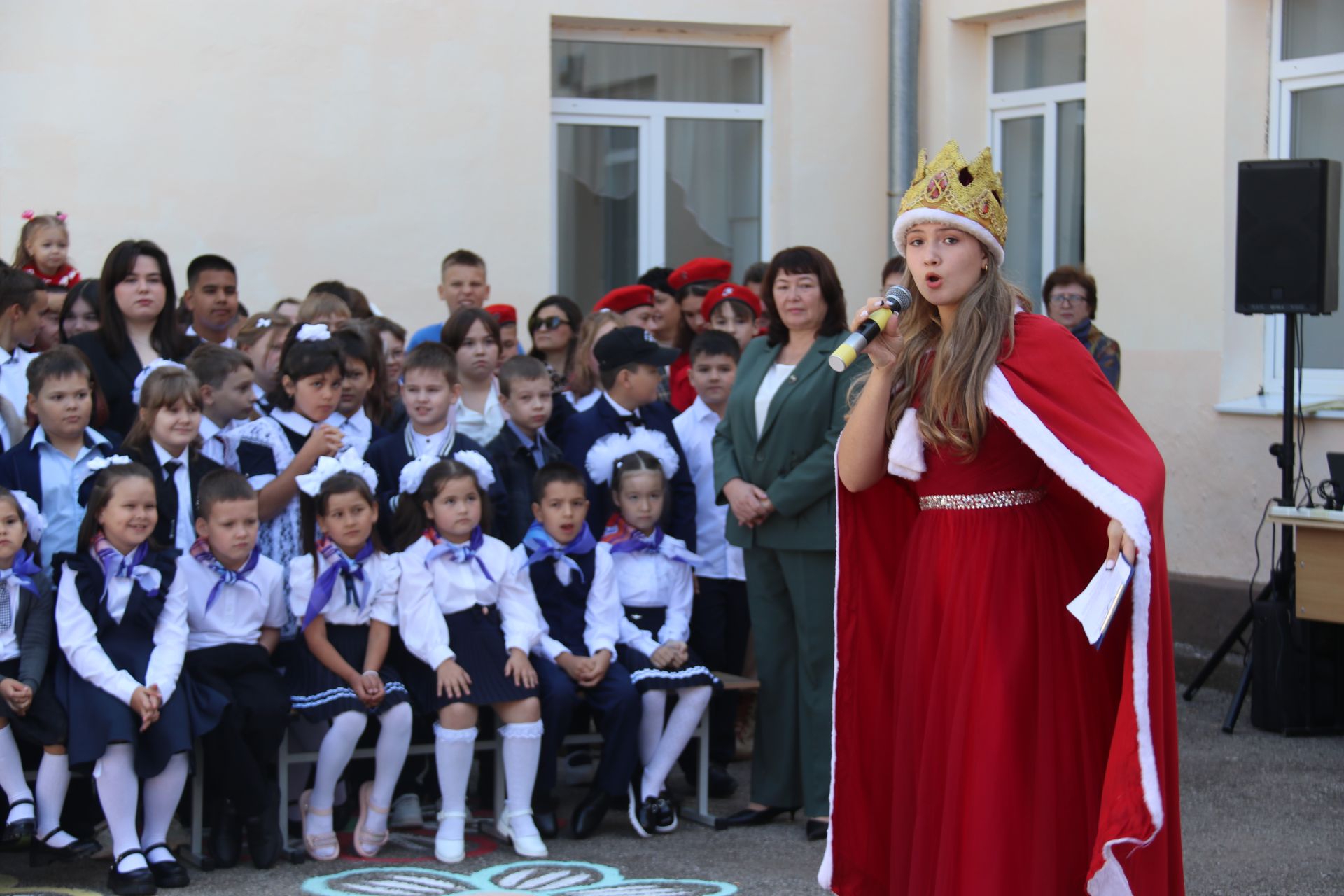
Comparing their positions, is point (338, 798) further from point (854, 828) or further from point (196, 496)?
point (854, 828)

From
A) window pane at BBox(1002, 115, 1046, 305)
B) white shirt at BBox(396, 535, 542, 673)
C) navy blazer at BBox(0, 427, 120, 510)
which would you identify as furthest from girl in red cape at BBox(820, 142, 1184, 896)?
window pane at BBox(1002, 115, 1046, 305)

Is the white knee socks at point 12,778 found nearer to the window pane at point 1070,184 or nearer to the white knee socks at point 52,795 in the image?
the white knee socks at point 52,795

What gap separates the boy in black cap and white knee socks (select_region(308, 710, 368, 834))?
4.21 feet

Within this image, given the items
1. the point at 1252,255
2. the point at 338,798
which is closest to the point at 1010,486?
the point at 338,798

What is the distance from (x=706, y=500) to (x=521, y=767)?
1.47m

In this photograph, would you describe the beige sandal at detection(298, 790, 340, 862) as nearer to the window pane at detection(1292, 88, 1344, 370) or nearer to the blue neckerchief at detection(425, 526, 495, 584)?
the blue neckerchief at detection(425, 526, 495, 584)

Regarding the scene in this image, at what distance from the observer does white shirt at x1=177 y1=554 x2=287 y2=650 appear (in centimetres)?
492

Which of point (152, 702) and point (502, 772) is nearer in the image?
point (152, 702)

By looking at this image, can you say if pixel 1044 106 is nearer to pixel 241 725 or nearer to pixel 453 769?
pixel 453 769

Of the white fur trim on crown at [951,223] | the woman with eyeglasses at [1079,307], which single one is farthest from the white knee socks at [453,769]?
the woman with eyeglasses at [1079,307]

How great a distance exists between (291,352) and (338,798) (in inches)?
59.8

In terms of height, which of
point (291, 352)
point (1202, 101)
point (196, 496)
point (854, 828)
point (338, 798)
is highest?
point (1202, 101)

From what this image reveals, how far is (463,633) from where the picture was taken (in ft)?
17.1

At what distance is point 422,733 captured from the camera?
5.38m
